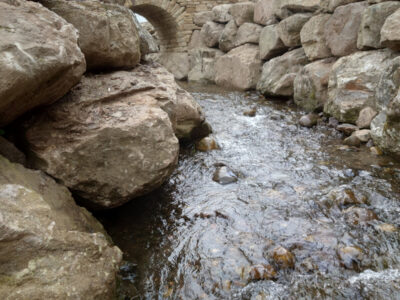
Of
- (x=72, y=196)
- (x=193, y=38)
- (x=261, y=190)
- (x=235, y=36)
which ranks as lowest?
(x=193, y=38)

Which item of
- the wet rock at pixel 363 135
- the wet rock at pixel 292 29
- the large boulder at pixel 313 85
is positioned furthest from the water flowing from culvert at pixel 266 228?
the wet rock at pixel 292 29

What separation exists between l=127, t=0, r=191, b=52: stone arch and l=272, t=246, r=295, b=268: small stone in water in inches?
450

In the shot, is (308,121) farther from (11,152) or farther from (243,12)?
(243,12)

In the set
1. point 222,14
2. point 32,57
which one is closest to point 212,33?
point 222,14

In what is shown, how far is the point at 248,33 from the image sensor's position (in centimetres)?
928

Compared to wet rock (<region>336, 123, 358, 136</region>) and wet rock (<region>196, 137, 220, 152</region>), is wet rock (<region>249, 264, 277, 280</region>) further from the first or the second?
wet rock (<region>336, 123, 358, 136</region>)

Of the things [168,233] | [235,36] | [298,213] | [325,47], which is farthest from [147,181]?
[235,36]

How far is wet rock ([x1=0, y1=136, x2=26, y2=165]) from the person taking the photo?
2.27m

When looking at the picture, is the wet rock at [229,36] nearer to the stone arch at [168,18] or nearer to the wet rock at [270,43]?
the wet rock at [270,43]

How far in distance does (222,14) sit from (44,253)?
34.5 feet

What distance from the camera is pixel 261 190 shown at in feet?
10.7

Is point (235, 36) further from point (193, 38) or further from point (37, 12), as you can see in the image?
point (37, 12)

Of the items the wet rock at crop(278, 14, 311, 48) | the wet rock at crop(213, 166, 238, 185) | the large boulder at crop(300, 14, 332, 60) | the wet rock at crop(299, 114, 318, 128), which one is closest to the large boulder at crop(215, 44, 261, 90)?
the wet rock at crop(278, 14, 311, 48)

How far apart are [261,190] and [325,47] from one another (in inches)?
166
